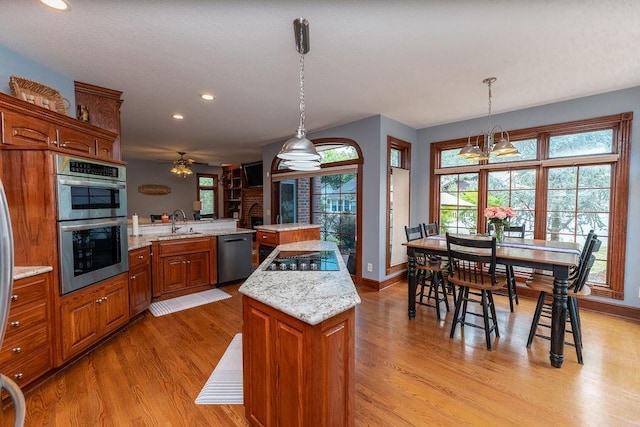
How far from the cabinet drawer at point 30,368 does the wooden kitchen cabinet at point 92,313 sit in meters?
0.12

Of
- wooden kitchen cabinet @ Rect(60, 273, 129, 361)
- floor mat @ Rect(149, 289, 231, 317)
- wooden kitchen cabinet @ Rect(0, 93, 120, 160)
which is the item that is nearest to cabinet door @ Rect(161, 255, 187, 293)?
floor mat @ Rect(149, 289, 231, 317)

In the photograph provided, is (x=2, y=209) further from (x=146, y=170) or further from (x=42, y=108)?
(x=146, y=170)

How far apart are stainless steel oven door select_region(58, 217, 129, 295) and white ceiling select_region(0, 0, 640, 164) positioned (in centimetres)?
144

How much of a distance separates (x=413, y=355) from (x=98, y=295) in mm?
2837

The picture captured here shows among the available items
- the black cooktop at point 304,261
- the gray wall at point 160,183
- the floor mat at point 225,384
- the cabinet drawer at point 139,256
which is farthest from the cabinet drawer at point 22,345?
the gray wall at point 160,183

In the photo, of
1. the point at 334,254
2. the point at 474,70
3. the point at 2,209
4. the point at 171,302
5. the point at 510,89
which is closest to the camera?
the point at 2,209

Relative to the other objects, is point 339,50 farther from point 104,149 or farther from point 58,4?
point 104,149

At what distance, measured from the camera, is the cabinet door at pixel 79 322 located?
7.16 feet

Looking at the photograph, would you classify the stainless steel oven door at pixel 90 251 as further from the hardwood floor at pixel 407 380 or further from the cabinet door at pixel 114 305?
the hardwood floor at pixel 407 380

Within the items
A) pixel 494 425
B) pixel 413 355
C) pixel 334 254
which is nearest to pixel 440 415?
pixel 494 425

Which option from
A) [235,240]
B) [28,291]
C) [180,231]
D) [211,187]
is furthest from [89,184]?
[211,187]

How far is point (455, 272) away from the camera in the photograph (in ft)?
9.48

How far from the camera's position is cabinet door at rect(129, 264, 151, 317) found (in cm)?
297

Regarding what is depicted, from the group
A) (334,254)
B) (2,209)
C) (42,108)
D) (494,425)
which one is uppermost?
(42,108)
